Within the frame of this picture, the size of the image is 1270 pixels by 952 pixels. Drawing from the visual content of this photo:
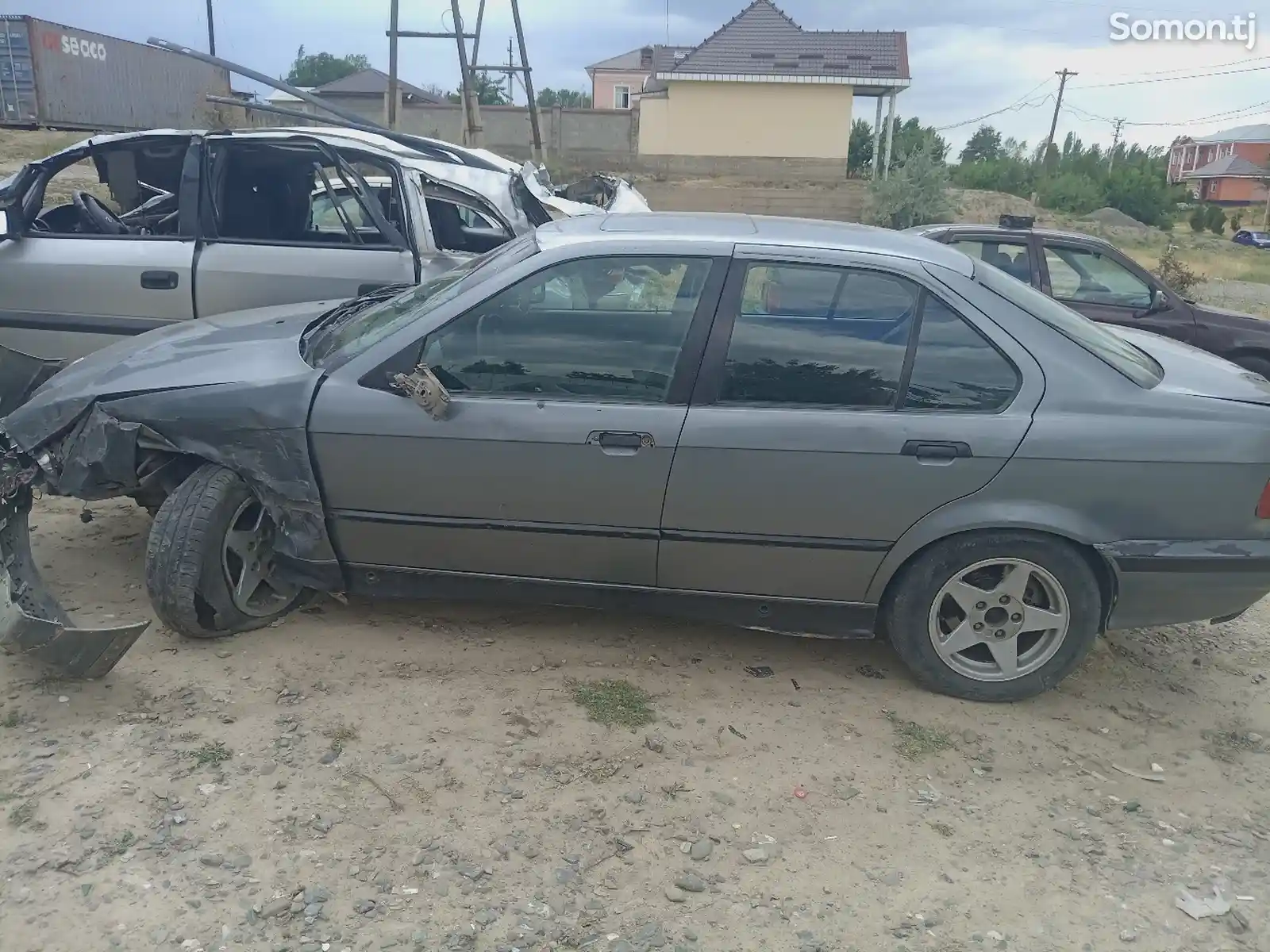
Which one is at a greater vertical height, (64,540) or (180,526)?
(180,526)

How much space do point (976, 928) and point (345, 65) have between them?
9807 cm

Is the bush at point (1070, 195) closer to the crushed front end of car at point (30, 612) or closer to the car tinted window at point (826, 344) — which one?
the car tinted window at point (826, 344)

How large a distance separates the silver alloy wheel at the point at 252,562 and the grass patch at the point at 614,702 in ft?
4.21

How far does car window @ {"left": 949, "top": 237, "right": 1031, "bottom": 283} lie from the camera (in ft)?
25.1

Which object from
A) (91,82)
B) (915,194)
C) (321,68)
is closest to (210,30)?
(91,82)

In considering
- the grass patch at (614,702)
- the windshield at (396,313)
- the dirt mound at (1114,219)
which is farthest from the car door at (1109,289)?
the dirt mound at (1114,219)

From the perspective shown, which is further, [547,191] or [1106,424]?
[547,191]

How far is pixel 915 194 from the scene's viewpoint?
2202 cm

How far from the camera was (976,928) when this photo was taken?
2551 millimetres

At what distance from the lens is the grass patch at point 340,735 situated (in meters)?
3.15

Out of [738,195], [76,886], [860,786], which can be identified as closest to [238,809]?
[76,886]

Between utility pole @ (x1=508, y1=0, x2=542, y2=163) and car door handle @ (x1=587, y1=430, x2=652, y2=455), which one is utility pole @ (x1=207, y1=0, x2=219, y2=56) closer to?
utility pole @ (x1=508, y1=0, x2=542, y2=163)

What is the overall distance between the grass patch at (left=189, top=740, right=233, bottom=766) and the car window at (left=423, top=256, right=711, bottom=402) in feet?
4.60

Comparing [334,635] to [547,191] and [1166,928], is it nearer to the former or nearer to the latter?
[1166,928]
